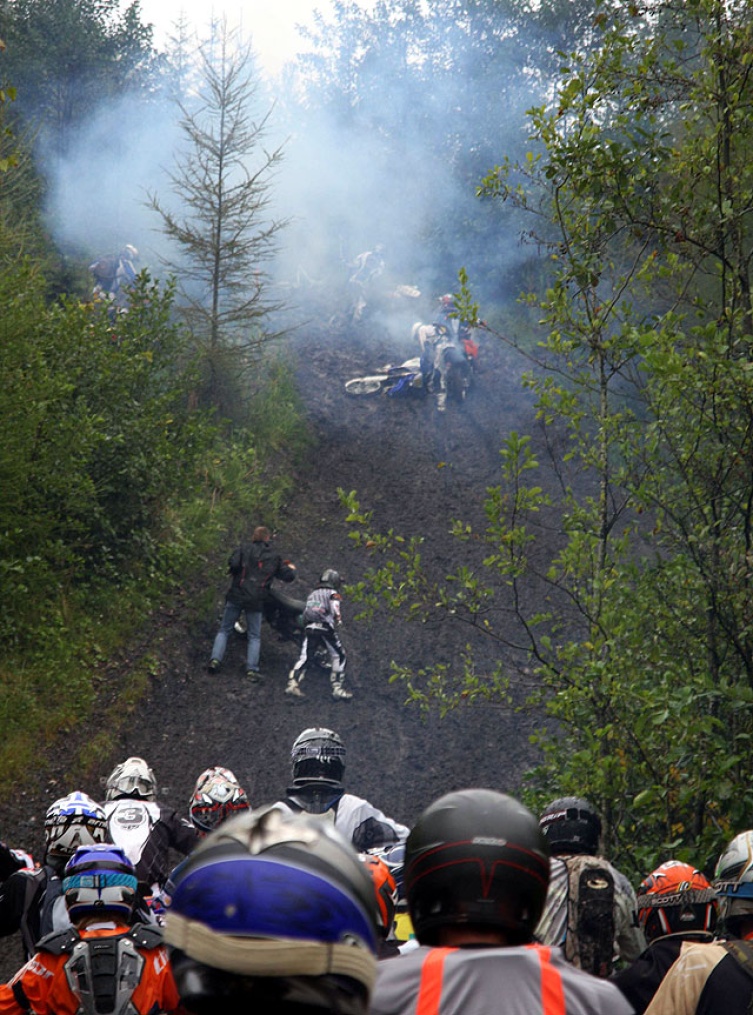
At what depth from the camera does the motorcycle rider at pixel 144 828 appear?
20.3 feet

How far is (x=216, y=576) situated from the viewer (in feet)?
58.5

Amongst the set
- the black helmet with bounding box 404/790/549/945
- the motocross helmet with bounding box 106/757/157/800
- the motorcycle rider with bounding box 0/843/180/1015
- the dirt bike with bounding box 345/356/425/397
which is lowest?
the motorcycle rider with bounding box 0/843/180/1015

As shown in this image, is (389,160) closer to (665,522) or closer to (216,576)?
(216,576)

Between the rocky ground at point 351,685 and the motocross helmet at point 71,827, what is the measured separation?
447 centimetres

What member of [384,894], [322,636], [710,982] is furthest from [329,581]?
[710,982]

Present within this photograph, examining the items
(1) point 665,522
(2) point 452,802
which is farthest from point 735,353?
(2) point 452,802

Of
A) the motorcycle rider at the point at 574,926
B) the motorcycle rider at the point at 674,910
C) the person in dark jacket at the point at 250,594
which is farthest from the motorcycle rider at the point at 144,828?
the person in dark jacket at the point at 250,594

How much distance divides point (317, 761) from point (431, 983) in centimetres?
445

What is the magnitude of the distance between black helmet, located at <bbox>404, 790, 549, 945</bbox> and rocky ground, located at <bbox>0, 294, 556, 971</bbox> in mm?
8010

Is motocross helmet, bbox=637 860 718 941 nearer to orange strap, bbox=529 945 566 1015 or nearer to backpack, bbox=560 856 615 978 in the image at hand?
backpack, bbox=560 856 615 978

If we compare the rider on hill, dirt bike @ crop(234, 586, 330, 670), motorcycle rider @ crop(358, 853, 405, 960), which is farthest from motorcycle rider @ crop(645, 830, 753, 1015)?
the rider on hill

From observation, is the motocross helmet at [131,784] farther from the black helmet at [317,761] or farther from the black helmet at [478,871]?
the black helmet at [478,871]

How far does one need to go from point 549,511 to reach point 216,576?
24.7ft

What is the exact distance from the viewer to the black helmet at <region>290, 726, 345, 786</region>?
6.59 m
